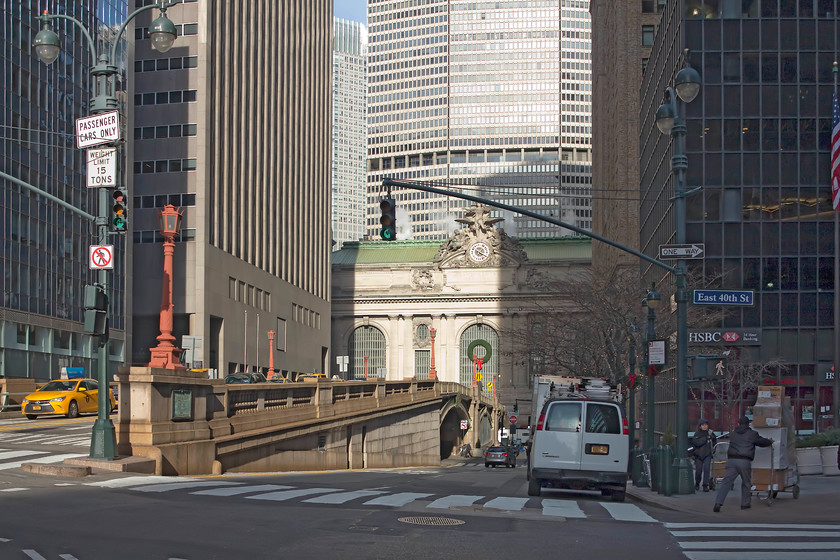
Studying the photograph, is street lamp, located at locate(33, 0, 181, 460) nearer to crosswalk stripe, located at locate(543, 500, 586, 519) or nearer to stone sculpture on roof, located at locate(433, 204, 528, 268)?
crosswalk stripe, located at locate(543, 500, 586, 519)

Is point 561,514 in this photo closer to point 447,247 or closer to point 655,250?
point 655,250

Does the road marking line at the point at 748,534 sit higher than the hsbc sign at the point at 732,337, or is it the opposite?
the hsbc sign at the point at 732,337

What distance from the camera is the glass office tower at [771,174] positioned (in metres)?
60.2

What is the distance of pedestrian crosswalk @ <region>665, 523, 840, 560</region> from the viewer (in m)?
12.4

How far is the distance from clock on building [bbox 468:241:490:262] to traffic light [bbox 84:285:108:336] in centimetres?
10949

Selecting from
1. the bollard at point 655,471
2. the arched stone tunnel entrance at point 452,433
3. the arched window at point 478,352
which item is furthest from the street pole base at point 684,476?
the arched window at point 478,352

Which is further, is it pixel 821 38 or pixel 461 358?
pixel 461 358

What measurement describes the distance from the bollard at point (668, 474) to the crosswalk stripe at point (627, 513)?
9.24ft

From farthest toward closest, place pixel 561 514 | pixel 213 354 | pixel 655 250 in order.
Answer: pixel 213 354 < pixel 655 250 < pixel 561 514

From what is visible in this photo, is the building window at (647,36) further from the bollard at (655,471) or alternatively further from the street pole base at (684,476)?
the street pole base at (684,476)

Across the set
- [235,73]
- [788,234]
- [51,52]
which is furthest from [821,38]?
[51,52]

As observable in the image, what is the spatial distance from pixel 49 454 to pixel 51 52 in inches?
362

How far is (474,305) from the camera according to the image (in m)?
132

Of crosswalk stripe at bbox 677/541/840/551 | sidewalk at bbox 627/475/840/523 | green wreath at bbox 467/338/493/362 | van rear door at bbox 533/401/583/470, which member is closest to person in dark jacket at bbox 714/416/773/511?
sidewalk at bbox 627/475/840/523
